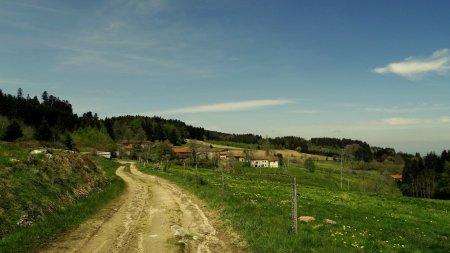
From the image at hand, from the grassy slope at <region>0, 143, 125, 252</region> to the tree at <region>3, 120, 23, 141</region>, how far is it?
91.1m

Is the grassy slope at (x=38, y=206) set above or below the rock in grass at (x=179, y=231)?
above

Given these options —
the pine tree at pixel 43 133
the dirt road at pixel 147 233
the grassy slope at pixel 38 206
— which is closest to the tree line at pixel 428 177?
the dirt road at pixel 147 233

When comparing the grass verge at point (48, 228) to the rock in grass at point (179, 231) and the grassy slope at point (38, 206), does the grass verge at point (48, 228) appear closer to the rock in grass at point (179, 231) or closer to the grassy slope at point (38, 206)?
the grassy slope at point (38, 206)

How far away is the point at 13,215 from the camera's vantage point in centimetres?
1769

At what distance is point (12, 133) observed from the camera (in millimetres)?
113500

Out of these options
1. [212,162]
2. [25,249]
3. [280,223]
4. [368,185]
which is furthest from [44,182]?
[212,162]

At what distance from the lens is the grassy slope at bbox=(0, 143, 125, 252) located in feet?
52.3

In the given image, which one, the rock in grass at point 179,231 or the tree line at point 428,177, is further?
the tree line at point 428,177

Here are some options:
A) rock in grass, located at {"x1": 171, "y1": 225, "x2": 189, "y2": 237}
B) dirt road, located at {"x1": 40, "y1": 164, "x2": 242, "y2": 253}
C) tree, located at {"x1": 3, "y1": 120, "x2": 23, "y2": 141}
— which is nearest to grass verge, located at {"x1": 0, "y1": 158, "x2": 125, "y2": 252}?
dirt road, located at {"x1": 40, "y1": 164, "x2": 242, "y2": 253}

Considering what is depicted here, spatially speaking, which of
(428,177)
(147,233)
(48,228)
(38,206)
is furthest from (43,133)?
(428,177)

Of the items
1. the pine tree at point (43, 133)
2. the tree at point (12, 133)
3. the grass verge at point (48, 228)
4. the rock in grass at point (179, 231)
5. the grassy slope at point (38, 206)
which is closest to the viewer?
the grass verge at point (48, 228)

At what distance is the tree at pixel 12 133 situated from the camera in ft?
359

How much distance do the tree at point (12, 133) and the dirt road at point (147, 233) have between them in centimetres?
9932

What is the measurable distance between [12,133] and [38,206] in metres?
108
